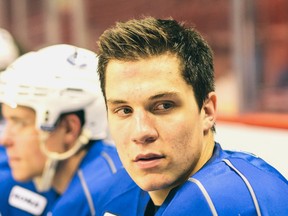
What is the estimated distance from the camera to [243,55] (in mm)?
2938

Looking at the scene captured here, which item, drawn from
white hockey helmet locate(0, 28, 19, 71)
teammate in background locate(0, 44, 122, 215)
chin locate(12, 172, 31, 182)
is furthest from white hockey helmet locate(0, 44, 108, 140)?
white hockey helmet locate(0, 28, 19, 71)

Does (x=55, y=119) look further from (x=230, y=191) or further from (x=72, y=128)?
(x=230, y=191)

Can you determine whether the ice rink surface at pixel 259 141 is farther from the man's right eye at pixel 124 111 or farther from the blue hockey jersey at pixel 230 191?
the man's right eye at pixel 124 111

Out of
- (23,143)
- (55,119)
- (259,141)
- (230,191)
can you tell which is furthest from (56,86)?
(230,191)

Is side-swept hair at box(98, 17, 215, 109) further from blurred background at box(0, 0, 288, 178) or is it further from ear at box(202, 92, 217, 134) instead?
blurred background at box(0, 0, 288, 178)

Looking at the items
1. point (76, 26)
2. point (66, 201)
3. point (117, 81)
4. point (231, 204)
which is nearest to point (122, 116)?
point (117, 81)

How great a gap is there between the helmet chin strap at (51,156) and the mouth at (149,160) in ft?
2.71

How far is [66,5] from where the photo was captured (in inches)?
183

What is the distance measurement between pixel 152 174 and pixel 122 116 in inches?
5.6

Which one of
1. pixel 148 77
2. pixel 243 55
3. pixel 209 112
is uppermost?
pixel 148 77

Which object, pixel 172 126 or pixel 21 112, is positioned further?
pixel 21 112

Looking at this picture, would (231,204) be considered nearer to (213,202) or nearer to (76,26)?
(213,202)

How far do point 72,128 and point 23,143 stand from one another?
0.17m

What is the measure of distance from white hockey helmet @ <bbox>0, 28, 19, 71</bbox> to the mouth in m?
1.81
